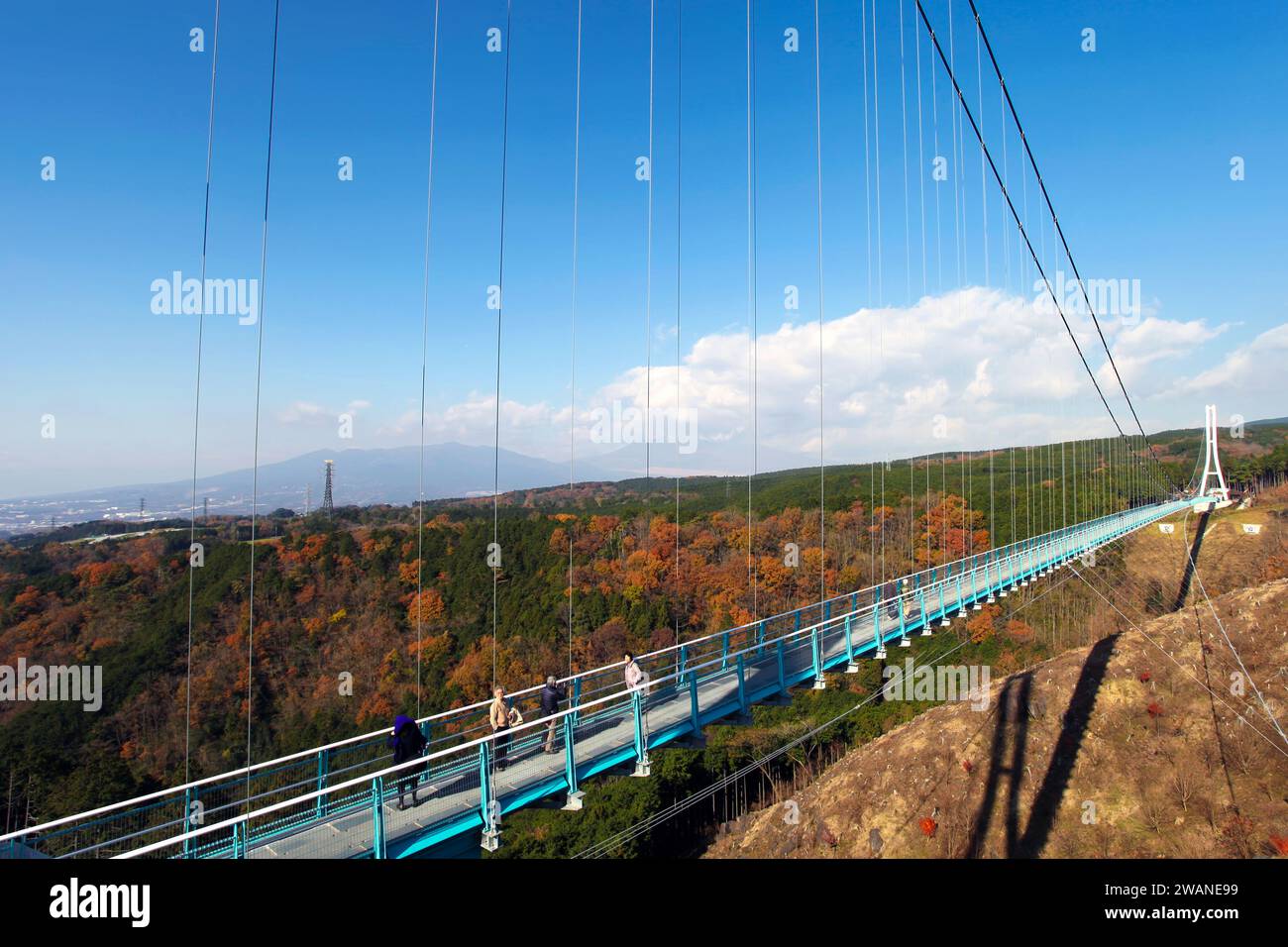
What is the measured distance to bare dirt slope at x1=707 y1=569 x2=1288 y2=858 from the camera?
13.2 metres

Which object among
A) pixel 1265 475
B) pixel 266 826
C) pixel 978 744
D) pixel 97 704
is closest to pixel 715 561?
pixel 978 744

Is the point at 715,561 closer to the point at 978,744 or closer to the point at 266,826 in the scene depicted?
the point at 978,744

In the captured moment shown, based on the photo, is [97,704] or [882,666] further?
[882,666]

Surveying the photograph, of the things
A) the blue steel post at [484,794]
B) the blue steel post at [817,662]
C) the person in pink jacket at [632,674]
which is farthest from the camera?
the blue steel post at [817,662]

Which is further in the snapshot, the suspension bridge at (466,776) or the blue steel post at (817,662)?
the blue steel post at (817,662)

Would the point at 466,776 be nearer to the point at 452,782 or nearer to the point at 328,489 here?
the point at 452,782

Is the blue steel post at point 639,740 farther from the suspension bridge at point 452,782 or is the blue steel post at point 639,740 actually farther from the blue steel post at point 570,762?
the blue steel post at point 570,762

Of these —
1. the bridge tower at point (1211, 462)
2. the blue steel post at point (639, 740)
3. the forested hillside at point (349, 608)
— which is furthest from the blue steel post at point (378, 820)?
the bridge tower at point (1211, 462)

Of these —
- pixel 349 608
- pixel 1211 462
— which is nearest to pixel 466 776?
pixel 349 608

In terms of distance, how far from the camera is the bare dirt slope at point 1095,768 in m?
13.2

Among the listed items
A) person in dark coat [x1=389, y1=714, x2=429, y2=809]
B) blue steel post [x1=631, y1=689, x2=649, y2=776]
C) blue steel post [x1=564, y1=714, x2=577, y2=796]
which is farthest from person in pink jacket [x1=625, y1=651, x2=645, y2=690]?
person in dark coat [x1=389, y1=714, x2=429, y2=809]

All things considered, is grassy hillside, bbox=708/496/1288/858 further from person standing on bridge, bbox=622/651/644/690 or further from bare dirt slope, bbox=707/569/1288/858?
person standing on bridge, bbox=622/651/644/690
